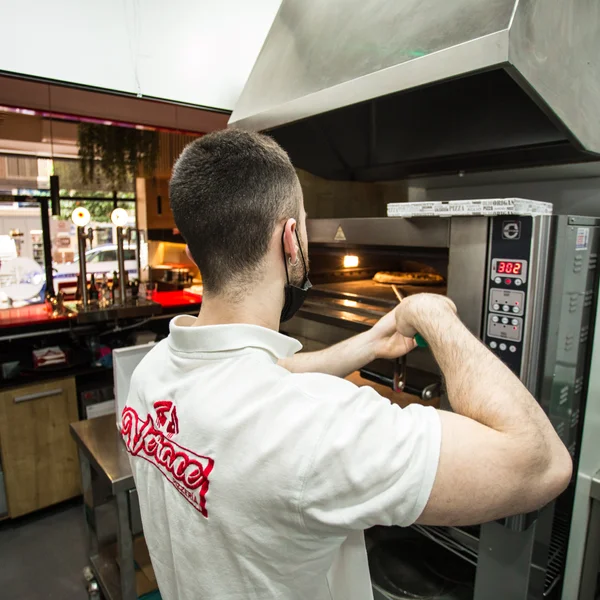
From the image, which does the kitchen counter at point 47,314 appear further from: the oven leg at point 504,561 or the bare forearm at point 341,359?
the oven leg at point 504,561

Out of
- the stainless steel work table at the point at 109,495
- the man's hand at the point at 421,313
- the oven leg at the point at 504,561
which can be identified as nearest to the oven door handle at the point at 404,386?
the man's hand at the point at 421,313

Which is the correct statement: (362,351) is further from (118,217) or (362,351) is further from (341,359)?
(118,217)

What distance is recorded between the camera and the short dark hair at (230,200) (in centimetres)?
73

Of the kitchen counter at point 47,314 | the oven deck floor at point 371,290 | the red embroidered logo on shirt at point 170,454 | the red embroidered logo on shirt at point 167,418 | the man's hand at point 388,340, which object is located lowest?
the kitchen counter at point 47,314

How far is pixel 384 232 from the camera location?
118 cm

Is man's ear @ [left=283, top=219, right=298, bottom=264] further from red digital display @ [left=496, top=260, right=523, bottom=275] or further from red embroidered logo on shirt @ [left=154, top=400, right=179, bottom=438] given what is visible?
red digital display @ [left=496, top=260, right=523, bottom=275]

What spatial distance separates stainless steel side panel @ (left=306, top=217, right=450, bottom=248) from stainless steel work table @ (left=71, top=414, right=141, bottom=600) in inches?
38.3

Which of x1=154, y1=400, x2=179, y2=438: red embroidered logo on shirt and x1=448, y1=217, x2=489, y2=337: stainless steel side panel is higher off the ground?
x1=448, y1=217, x2=489, y2=337: stainless steel side panel

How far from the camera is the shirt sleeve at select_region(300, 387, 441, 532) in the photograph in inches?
23.5

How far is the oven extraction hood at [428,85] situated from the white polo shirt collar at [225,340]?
0.66 metres

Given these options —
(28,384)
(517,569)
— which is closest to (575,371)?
(517,569)

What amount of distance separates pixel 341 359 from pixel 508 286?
43 cm

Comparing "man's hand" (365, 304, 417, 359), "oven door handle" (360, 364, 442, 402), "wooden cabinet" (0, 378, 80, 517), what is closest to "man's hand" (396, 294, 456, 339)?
"man's hand" (365, 304, 417, 359)

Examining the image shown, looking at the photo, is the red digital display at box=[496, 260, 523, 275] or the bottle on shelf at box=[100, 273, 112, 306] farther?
the bottle on shelf at box=[100, 273, 112, 306]
